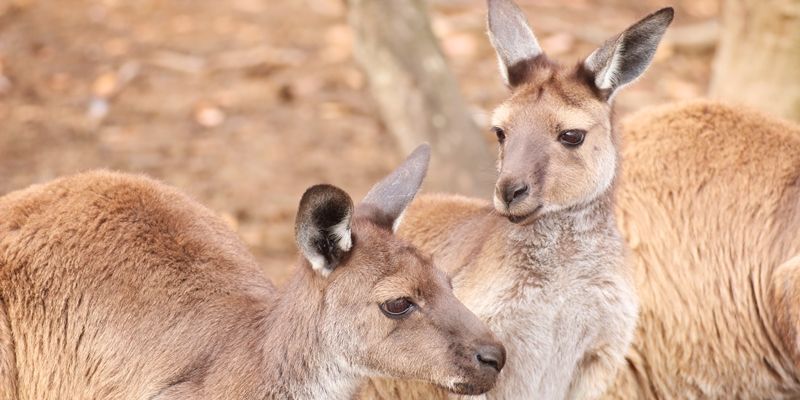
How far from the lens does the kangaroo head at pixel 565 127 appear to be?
5410 mm

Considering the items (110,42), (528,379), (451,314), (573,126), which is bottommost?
(528,379)

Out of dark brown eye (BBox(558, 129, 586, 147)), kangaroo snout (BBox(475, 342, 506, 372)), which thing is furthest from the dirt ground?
kangaroo snout (BBox(475, 342, 506, 372))

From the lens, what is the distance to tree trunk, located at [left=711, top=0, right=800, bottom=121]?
852cm

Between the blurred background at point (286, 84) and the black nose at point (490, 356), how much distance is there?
67.7 inches

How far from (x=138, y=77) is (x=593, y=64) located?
6864mm

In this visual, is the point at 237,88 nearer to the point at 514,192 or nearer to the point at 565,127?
the point at 565,127

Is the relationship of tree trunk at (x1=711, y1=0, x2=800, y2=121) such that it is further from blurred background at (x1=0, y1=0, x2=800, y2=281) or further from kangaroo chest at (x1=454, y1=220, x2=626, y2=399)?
kangaroo chest at (x1=454, y1=220, x2=626, y2=399)

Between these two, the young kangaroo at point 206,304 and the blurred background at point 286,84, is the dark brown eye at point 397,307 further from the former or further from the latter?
the blurred background at point 286,84

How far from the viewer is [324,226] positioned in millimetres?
4855

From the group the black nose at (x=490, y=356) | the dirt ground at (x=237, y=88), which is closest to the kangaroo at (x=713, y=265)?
the black nose at (x=490, y=356)

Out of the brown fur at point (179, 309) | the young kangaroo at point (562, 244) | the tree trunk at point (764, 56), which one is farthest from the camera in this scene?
the tree trunk at point (764, 56)

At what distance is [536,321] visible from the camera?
5.55 meters

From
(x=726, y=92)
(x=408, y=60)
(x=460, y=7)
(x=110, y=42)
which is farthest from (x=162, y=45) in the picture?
(x=726, y=92)

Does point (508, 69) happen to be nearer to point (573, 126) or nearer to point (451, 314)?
point (573, 126)
